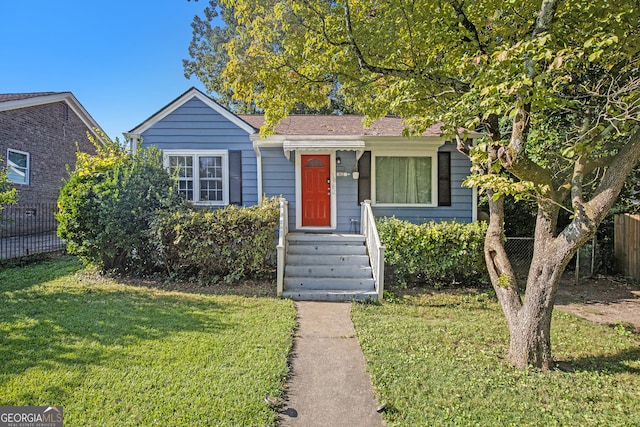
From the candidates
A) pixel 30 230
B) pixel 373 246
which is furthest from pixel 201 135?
pixel 30 230

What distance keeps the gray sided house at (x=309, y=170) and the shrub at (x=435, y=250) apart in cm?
186

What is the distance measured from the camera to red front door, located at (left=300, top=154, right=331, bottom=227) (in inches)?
352

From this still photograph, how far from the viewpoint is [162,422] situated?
98.7 inches

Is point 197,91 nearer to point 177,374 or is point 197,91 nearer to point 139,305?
point 139,305

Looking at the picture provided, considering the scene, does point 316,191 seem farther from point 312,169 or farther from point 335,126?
point 335,126

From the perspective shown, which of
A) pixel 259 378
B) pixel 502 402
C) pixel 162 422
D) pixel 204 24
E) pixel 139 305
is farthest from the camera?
pixel 204 24

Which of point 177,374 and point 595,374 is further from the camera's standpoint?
point 595,374

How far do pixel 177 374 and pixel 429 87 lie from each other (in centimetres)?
490

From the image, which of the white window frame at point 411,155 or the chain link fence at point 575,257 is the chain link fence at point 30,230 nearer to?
the white window frame at point 411,155

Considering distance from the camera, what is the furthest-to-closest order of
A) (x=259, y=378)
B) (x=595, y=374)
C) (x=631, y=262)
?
(x=631, y=262), (x=595, y=374), (x=259, y=378)

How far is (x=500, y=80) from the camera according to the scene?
322cm

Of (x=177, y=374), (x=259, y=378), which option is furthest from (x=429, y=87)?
(x=177, y=374)

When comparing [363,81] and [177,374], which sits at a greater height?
[363,81]

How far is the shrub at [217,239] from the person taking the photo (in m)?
6.57
